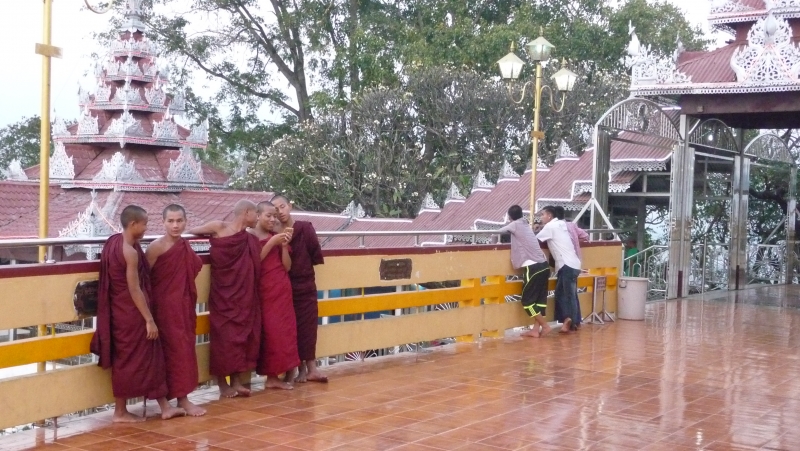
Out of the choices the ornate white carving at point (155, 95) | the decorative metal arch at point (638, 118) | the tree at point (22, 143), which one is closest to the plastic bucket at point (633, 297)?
the decorative metal arch at point (638, 118)

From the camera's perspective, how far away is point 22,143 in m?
34.0

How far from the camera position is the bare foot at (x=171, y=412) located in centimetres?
613

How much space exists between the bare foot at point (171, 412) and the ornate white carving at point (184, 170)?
1764 centimetres

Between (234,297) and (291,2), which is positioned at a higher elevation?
(291,2)

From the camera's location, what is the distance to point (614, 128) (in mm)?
13484

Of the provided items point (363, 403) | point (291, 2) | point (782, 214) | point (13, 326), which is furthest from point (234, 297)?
point (291, 2)

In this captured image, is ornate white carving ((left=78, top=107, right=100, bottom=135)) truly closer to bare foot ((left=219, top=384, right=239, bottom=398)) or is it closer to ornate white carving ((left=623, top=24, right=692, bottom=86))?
ornate white carving ((left=623, top=24, right=692, bottom=86))

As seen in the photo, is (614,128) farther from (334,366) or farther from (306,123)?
(306,123)

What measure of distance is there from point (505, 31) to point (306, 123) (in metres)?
6.50

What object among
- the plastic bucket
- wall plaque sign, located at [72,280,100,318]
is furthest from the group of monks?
the plastic bucket

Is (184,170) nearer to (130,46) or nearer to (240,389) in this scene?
(130,46)

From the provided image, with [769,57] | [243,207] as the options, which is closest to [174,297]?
[243,207]

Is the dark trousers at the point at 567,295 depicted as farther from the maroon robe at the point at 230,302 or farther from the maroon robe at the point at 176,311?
the maroon robe at the point at 176,311

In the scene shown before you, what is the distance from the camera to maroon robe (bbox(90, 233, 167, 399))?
Answer: 5797mm
